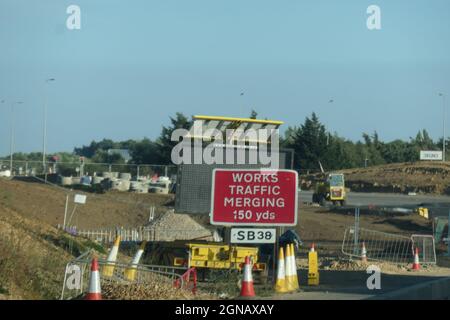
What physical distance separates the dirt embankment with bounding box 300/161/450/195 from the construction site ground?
70.9 feet

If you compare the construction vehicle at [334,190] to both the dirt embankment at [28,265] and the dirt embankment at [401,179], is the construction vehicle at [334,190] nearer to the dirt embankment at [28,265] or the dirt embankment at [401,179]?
the dirt embankment at [401,179]

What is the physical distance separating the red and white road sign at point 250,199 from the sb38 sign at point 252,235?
121 mm

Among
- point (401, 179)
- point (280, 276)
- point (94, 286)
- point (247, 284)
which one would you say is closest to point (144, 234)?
point (280, 276)

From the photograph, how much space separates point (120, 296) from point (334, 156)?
3224 inches

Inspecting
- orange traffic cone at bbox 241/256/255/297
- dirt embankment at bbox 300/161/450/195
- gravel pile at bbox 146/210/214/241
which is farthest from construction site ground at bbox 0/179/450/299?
dirt embankment at bbox 300/161/450/195

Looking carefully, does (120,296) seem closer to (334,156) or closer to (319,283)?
(319,283)

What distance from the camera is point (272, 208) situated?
14.9 meters

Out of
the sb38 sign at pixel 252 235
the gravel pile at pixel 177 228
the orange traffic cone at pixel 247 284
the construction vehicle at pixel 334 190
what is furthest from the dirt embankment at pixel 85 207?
the orange traffic cone at pixel 247 284

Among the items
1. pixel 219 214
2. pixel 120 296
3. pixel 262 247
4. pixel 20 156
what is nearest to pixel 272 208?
pixel 219 214

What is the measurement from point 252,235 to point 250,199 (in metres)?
0.63

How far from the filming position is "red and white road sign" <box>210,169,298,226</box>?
14875 millimetres

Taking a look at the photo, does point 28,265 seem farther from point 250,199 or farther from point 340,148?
point 340,148

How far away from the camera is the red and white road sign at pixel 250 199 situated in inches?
586

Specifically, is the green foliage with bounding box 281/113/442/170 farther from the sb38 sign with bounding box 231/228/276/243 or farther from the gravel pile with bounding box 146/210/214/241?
the sb38 sign with bounding box 231/228/276/243
